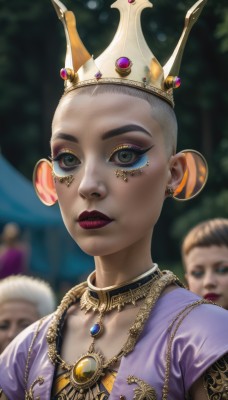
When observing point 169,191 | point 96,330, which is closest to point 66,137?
point 169,191

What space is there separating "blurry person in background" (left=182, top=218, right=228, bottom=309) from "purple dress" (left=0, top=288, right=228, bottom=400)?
72.3 inches

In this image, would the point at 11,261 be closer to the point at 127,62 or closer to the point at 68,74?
the point at 68,74

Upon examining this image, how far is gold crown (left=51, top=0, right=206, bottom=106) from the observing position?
3.59 metres

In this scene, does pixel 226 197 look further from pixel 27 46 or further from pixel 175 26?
pixel 27 46

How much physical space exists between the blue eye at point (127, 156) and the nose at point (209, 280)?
2006 millimetres

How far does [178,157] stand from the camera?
3715 mm

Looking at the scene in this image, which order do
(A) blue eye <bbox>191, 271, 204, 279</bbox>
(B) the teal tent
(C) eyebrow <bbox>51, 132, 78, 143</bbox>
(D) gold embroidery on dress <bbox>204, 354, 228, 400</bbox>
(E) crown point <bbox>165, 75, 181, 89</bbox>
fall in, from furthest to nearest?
(B) the teal tent → (A) blue eye <bbox>191, 271, 204, 279</bbox> → (E) crown point <bbox>165, 75, 181, 89</bbox> → (C) eyebrow <bbox>51, 132, 78, 143</bbox> → (D) gold embroidery on dress <bbox>204, 354, 228, 400</bbox>

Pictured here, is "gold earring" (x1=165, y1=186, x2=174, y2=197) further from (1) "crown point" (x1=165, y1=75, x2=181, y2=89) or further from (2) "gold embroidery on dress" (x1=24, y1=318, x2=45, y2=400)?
(2) "gold embroidery on dress" (x1=24, y1=318, x2=45, y2=400)

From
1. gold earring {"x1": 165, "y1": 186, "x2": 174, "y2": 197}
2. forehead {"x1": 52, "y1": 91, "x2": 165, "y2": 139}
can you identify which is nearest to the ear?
gold earring {"x1": 165, "y1": 186, "x2": 174, "y2": 197}

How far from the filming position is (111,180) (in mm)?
3457

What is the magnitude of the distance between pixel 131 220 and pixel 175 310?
1.16ft

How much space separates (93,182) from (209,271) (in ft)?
7.21

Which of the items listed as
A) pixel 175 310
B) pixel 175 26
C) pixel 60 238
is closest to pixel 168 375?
pixel 175 310

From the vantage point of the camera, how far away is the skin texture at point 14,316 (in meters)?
5.51
